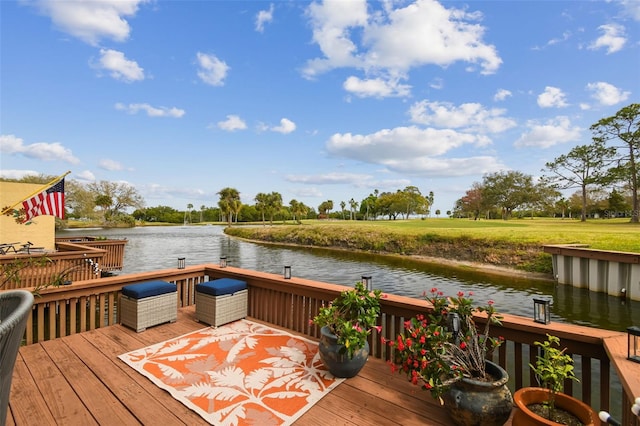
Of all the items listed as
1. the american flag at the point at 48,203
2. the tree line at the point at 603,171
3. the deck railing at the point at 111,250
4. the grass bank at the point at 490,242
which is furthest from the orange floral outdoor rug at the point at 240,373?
the tree line at the point at 603,171

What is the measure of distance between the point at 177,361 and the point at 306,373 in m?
1.28

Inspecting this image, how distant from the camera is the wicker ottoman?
3.37m

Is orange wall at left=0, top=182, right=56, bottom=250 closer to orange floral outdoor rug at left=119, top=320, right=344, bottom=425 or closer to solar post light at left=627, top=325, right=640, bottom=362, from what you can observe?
orange floral outdoor rug at left=119, top=320, right=344, bottom=425

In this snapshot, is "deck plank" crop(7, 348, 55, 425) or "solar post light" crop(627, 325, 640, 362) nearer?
"solar post light" crop(627, 325, 640, 362)

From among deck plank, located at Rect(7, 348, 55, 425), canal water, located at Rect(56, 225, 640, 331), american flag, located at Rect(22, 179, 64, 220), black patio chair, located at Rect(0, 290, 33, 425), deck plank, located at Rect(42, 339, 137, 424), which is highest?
american flag, located at Rect(22, 179, 64, 220)

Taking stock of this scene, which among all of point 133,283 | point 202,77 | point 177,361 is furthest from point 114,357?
point 202,77

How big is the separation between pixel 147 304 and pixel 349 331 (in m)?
2.59

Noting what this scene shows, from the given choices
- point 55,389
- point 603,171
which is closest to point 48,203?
point 55,389

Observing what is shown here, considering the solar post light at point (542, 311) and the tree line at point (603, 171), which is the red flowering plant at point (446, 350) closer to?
the solar post light at point (542, 311)

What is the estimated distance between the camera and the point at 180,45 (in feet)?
29.3

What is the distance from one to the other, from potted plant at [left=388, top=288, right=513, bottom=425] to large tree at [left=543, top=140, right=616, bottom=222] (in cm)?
2780

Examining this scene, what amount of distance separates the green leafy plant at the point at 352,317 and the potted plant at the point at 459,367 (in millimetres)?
376

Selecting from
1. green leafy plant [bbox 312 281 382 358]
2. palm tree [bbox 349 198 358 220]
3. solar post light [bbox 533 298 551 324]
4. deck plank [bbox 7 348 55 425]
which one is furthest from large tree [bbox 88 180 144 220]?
solar post light [bbox 533 298 551 324]

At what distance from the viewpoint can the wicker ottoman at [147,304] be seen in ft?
11.1
